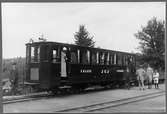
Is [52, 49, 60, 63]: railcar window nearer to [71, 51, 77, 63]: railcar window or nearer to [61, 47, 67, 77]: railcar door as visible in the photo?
[61, 47, 67, 77]: railcar door

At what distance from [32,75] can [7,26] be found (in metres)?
4.32

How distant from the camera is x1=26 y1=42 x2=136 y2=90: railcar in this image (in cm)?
1002

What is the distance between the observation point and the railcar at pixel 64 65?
10016 millimetres

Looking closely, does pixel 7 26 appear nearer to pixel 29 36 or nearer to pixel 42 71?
pixel 29 36

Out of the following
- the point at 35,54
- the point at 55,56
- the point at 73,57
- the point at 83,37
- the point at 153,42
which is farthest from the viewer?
the point at 73,57

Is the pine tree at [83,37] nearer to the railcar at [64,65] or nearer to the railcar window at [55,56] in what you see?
the railcar at [64,65]

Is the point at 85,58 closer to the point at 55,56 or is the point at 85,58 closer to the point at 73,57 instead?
the point at 73,57

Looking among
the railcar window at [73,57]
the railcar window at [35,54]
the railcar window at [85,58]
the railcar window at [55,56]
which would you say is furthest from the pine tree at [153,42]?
the railcar window at [35,54]

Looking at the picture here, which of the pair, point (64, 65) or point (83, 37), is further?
point (64, 65)

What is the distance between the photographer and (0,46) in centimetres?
568

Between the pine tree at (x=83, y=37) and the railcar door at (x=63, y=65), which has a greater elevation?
the pine tree at (x=83, y=37)

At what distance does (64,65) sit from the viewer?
10445mm

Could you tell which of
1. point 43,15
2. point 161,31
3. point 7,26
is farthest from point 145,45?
point 7,26

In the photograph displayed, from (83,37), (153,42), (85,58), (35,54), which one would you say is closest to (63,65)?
(35,54)
